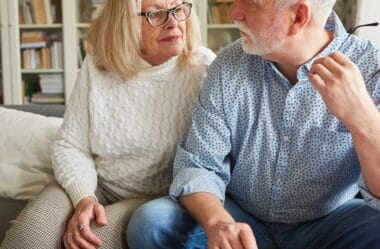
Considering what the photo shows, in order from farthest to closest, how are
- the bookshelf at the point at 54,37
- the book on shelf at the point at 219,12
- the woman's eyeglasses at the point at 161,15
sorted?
the book on shelf at the point at 219,12 → the bookshelf at the point at 54,37 → the woman's eyeglasses at the point at 161,15

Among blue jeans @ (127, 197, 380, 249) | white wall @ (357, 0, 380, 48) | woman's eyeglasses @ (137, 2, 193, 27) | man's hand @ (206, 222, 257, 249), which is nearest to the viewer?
man's hand @ (206, 222, 257, 249)

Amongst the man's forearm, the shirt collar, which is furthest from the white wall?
the man's forearm

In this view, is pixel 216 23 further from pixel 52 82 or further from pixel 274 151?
pixel 274 151

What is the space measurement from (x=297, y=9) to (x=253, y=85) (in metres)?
0.21

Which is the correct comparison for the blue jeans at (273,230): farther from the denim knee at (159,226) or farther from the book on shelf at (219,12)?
the book on shelf at (219,12)

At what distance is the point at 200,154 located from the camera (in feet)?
4.04

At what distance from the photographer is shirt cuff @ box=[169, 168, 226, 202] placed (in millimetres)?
1171

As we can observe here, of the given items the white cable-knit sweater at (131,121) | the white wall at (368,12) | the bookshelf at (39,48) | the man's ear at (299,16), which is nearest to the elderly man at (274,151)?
the man's ear at (299,16)

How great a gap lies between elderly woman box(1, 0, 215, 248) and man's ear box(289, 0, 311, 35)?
344mm

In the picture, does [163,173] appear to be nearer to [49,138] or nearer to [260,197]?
[260,197]

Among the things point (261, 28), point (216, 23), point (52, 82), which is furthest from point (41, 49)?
point (261, 28)

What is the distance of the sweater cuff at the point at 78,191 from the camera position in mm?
1295

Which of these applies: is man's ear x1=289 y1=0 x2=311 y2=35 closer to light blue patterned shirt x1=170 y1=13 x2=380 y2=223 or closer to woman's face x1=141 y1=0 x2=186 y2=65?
light blue patterned shirt x1=170 y1=13 x2=380 y2=223

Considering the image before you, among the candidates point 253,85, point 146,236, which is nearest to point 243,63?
point 253,85
